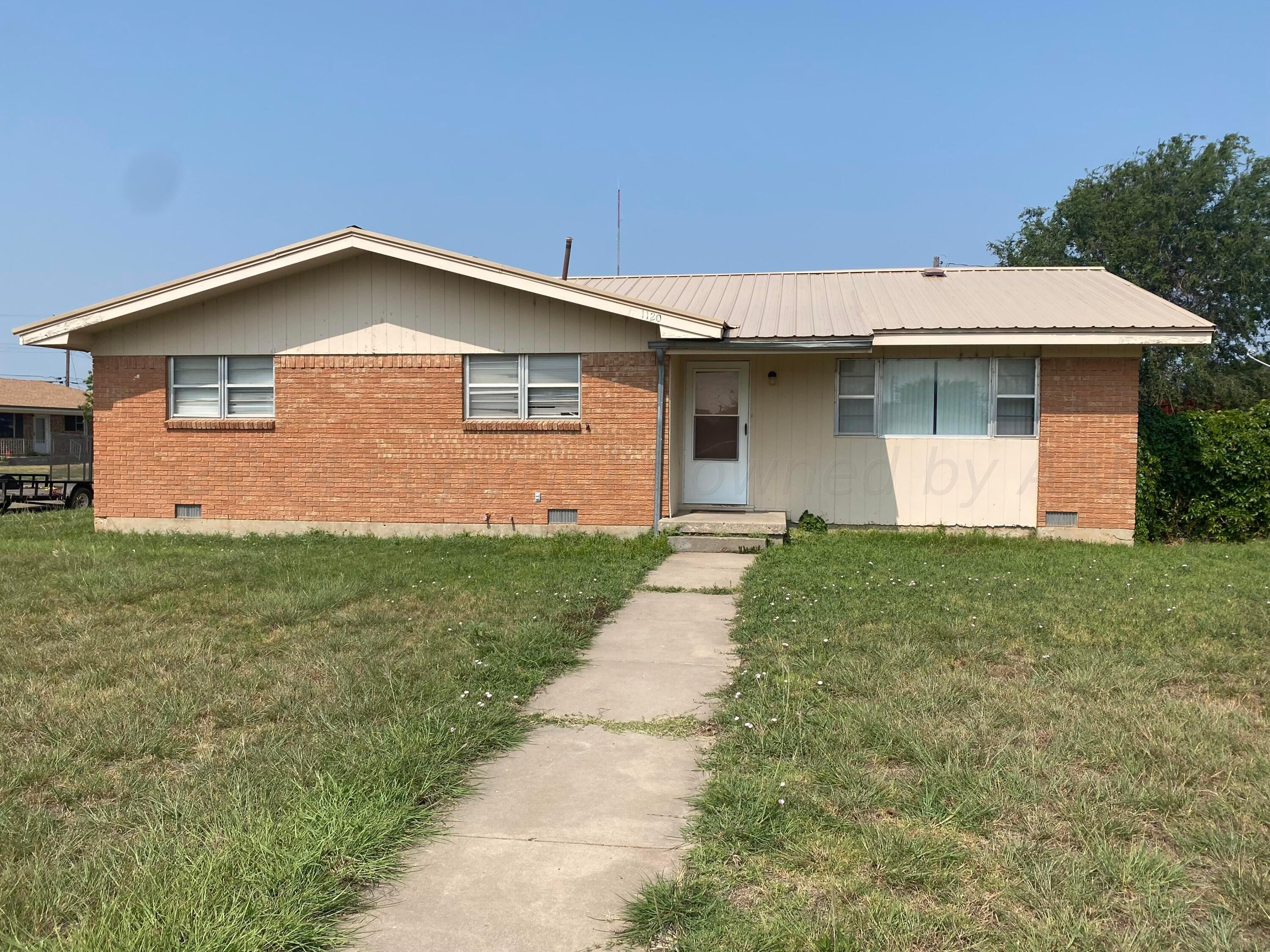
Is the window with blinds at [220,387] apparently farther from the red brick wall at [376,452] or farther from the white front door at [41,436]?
the white front door at [41,436]

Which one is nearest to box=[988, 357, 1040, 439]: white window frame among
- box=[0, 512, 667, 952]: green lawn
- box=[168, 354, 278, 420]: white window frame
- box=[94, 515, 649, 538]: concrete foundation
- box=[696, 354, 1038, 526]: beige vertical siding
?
box=[696, 354, 1038, 526]: beige vertical siding

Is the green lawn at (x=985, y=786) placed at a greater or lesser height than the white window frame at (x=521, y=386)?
lesser

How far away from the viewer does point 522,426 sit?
12.6 metres

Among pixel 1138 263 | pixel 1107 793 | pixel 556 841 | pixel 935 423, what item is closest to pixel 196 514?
pixel 935 423

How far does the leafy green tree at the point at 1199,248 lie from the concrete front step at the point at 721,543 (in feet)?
102

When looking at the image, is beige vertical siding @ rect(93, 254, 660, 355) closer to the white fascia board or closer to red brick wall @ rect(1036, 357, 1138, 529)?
the white fascia board

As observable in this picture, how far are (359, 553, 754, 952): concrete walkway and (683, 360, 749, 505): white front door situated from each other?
7.47m

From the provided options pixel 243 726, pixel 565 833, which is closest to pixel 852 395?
pixel 243 726

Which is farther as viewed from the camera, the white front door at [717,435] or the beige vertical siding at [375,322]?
the white front door at [717,435]

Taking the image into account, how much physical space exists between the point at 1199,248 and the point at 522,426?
36146 mm

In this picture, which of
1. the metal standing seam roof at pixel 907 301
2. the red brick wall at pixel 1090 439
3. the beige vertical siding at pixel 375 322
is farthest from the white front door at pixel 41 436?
the red brick wall at pixel 1090 439

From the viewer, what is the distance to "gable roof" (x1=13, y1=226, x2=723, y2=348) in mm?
11547

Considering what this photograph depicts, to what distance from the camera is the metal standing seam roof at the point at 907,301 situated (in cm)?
1209

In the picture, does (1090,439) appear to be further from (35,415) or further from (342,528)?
(35,415)
